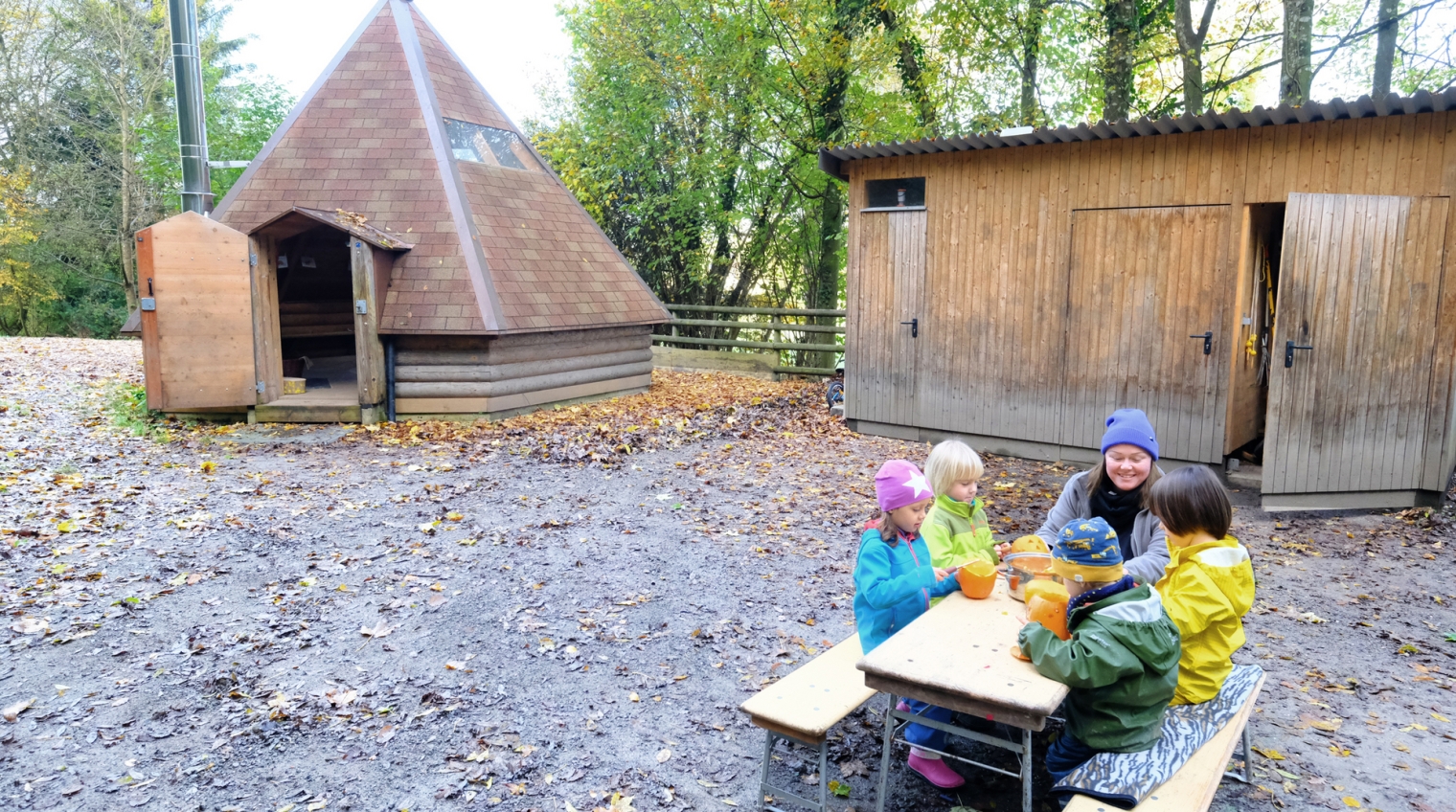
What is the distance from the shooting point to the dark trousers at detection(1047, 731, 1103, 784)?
10.5 feet

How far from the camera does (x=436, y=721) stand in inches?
160

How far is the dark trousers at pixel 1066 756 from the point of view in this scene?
320cm

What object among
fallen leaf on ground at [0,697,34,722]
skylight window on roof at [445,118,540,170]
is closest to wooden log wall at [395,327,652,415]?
skylight window on roof at [445,118,540,170]

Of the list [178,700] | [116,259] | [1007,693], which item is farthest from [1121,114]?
[116,259]

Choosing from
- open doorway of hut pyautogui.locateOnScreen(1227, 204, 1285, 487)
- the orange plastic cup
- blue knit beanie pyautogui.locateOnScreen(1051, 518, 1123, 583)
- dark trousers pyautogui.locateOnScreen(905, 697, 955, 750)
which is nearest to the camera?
blue knit beanie pyautogui.locateOnScreen(1051, 518, 1123, 583)

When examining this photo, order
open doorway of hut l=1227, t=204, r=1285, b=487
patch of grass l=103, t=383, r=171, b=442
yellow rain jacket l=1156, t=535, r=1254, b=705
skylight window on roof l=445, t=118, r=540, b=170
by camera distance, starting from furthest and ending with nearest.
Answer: skylight window on roof l=445, t=118, r=540, b=170 < patch of grass l=103, t=383, r=171, b=442 < open doorway of hut l=1227, t=204, r=1285, b=487 < yellow rain jacket l=1156, t=535, r=1254, b=705

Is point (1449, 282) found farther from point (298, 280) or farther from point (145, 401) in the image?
point (298, 280)

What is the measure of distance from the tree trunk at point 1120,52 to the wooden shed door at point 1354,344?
6727 millimetres

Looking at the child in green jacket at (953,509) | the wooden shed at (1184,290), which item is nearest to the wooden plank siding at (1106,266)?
the wooden shed at (1184,290)

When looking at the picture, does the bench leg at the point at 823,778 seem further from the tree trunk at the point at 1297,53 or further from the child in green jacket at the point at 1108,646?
the tree trunk at the point at 1297,53

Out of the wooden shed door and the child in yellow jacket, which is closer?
the child in yellow jacket

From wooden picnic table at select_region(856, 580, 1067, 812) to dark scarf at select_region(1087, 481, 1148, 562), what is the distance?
918mm

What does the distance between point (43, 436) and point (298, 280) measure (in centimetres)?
598

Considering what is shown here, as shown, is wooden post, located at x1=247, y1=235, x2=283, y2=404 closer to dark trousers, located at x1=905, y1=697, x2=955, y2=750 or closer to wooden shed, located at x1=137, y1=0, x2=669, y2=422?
wooden shed, located at x1=137, y1=0, x2=669, y2=422
